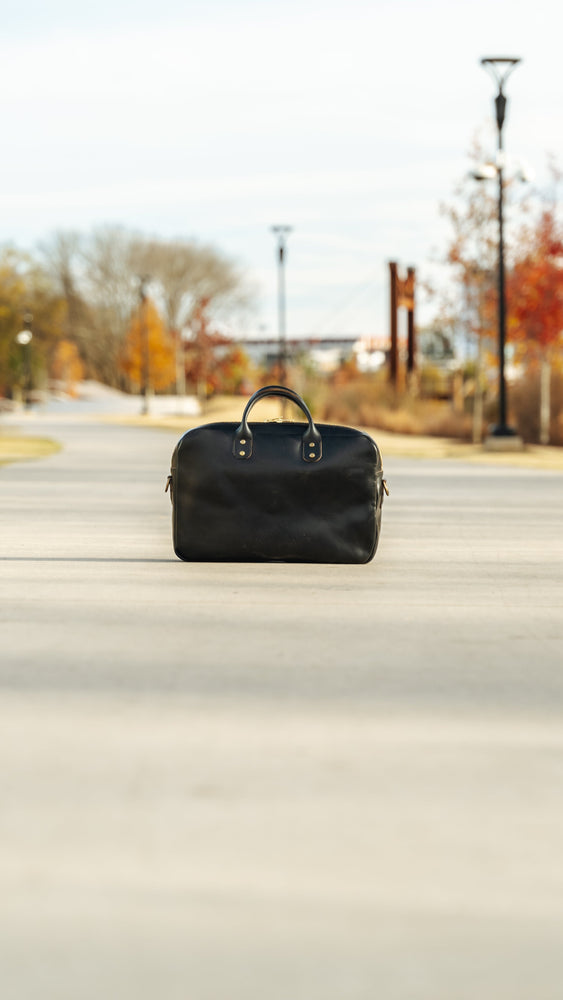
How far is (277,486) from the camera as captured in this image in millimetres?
8500

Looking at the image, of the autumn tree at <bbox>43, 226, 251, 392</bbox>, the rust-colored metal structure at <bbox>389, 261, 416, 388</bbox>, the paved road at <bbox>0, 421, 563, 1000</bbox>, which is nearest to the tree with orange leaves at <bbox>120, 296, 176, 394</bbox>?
the autumn tree at <bbox>43, 226, 251, 392</bbox>

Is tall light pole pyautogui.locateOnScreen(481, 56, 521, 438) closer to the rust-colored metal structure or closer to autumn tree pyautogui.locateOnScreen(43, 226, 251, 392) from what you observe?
the rust-colored metal structure

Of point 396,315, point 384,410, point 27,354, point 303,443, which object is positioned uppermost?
point 396,315

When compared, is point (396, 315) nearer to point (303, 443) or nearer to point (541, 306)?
point (541, 306)

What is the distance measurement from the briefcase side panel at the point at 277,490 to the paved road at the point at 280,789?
0.27 meters

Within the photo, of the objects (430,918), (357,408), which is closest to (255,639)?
(430,918)

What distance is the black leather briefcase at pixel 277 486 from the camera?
27.9 feet

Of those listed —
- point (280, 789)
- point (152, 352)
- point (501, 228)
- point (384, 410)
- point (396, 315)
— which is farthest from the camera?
point (152, 352)

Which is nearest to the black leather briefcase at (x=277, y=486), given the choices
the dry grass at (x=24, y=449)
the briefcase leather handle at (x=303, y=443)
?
the briefcase leather handle at (x=303, y=443)

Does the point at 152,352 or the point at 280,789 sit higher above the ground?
the point at 280,789

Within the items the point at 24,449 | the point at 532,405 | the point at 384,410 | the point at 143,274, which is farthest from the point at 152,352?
the point at 24,449

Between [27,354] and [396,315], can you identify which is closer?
[396,315]

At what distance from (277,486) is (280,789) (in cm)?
449

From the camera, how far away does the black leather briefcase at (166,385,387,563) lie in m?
8.50
